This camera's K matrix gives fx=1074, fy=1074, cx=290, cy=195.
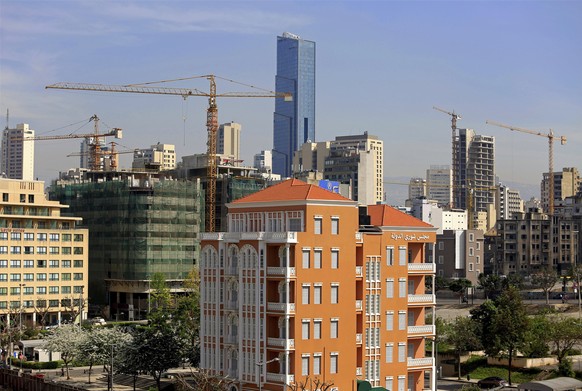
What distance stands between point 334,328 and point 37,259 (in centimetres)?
7766

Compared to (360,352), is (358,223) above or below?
above

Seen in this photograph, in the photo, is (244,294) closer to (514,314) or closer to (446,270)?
(514,314)

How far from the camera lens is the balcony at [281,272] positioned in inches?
2847

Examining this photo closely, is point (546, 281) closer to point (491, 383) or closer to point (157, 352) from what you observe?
point (491, 383)

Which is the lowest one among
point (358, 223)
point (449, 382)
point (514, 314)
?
point (449, 382)

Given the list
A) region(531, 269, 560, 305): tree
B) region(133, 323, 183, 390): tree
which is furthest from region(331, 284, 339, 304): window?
region(531, 269, 560, 305): tree

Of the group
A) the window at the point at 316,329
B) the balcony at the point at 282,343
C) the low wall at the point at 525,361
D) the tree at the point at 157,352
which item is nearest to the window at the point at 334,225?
the window at the point at 316,329

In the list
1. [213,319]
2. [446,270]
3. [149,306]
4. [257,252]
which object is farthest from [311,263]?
[446,270]

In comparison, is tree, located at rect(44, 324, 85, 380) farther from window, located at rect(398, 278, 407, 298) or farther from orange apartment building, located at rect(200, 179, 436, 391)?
window, located at rect(398, 278, 407, 298)

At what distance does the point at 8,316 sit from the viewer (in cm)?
13375

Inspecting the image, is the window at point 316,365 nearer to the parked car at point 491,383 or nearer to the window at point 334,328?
the window at point 334,328

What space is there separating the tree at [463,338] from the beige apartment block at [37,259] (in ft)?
169

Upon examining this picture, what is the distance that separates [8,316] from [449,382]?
60.6m

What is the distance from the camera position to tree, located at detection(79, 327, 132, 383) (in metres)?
93.6
